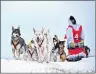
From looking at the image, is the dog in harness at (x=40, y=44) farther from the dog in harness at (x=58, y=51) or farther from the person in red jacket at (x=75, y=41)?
the person in red jacket at (x=75, y=41)

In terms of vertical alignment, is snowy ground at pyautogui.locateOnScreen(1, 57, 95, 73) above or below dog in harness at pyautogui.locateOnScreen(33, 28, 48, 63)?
below

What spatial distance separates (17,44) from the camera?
8.51 ft

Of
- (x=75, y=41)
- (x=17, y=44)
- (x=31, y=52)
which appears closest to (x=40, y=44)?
(x=31, y=52)

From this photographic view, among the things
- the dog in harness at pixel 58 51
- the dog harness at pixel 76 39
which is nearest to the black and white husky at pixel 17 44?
the dog in harness at pixel 58 51

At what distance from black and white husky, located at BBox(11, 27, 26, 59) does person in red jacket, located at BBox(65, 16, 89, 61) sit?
48 centimetres

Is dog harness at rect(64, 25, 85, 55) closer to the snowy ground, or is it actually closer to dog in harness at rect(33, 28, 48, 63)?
the snowy ground

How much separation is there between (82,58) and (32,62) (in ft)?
1.75

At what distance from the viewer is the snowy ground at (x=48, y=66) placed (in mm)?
2561

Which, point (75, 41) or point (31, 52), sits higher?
point (75, 41)

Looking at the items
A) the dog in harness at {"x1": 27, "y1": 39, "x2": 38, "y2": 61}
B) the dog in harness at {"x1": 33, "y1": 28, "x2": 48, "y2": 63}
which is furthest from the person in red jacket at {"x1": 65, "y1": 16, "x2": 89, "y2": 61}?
the dog in harness at {"x1": 27, "y1": 39, "x2": 38, "y2": 61}

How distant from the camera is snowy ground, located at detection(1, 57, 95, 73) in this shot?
2561 mm

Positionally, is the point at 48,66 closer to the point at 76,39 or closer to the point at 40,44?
the point at 40,44

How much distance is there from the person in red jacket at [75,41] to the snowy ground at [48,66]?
0.21ft

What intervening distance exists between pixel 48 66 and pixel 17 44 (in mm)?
403
